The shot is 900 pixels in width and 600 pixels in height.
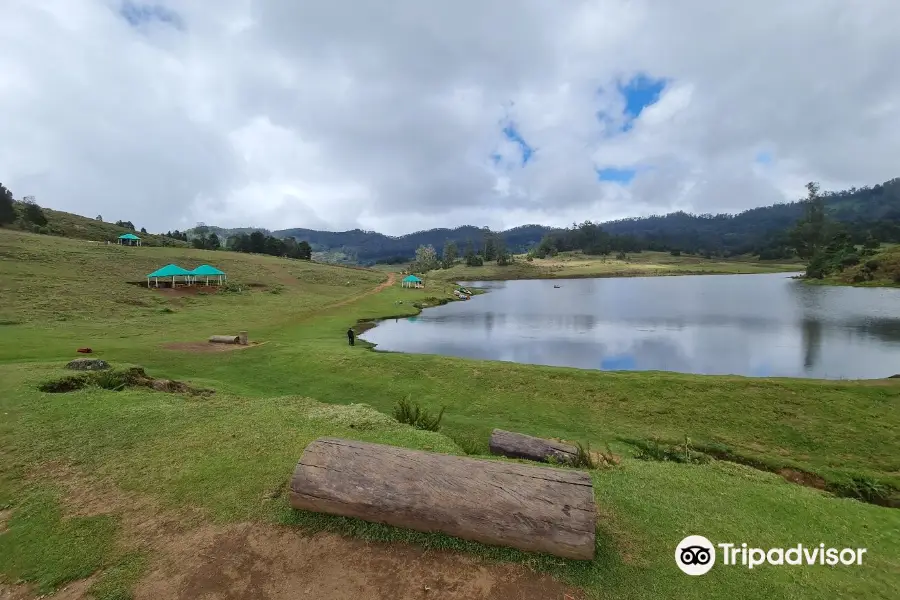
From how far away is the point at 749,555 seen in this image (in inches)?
193

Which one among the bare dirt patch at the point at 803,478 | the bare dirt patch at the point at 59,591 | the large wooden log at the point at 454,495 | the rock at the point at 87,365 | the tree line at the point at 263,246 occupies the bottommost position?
the bare dirt patch at the point at 803,478

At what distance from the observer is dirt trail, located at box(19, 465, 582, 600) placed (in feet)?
13.9

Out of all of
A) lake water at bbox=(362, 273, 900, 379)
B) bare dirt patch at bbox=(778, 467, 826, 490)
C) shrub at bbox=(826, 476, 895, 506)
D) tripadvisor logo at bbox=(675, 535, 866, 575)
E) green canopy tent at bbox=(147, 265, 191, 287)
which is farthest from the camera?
green canopy tent at bbox=(147, 265, 191, 287)

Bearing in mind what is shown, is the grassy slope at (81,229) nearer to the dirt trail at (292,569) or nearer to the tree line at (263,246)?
the tree line at (263,246)

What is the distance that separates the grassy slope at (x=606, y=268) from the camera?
423 ft

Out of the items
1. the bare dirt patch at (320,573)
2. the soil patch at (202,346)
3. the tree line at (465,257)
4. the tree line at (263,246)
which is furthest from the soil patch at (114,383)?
the tree line at (465,257)

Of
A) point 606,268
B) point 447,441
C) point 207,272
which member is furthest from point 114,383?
point 606,268

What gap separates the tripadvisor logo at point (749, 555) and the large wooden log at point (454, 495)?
129cm

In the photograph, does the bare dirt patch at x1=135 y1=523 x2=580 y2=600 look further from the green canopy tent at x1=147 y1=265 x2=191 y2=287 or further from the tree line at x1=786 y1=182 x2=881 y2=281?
the tree line at x1=786 y1=182 x2=881 y2=281

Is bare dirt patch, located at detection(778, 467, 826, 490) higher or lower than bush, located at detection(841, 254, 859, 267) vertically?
lower

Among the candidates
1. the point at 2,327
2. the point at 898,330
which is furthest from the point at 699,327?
the point at 2,327

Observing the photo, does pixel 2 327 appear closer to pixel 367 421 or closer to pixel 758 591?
pixel 367 421

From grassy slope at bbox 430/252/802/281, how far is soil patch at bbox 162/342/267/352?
3870 inches

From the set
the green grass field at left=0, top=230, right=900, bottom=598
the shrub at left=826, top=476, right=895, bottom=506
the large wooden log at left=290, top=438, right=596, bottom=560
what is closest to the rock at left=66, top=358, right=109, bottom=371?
the green grass field at left=0, top=230, right=900, bottom=598
